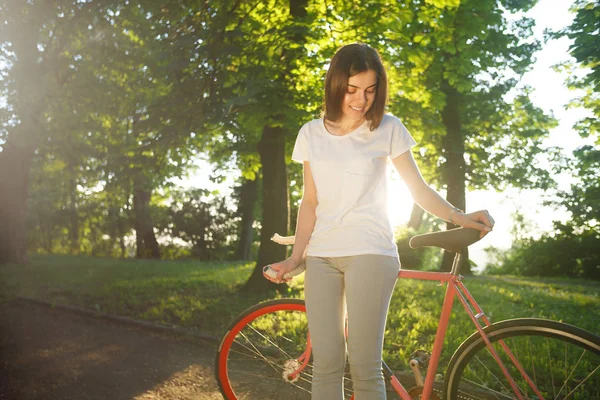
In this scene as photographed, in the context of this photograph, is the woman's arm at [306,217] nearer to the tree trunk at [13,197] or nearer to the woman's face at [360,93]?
the woman's face at [360,93]

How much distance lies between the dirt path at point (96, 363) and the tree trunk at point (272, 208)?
3.18 metres

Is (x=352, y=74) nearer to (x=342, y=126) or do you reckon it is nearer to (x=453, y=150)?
(x=342, y=126)

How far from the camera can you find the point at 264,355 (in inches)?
131

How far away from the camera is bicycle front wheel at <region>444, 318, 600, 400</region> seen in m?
2.42

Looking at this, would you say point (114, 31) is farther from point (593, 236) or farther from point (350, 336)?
point (593, 236)

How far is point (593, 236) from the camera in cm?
1897

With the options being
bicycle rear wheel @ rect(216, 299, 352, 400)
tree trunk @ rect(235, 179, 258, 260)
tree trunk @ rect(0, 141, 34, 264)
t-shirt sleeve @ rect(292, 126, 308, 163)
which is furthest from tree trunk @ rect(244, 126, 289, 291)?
tree trunk @ rect(235, 179, 258, 260)

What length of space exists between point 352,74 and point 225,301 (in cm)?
745

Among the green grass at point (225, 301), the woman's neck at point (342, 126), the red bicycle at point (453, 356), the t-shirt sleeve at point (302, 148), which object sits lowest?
the green grass at point (225, 301)

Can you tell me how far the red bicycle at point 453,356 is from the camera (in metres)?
2.53

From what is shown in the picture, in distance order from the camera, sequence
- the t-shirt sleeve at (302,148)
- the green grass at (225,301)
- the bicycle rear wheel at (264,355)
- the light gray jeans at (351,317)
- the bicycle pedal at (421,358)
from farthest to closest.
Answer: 1. the green grass at (225,301)
2. the bicycle rear wheel at (264,355)
3. the bicycle pedal at (421,358)
4. the t-shirt sleeve at (302,148)
5. the light gray jeans at (351,317)

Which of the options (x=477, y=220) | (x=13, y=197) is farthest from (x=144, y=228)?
(x=477, y=220)

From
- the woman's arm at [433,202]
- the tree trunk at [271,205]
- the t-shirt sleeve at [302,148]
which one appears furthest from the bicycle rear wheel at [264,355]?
the tree trunk at [271,205]

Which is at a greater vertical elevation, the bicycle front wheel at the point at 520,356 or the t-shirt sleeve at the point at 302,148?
the t-shirt sleeve at the point at 302,148
